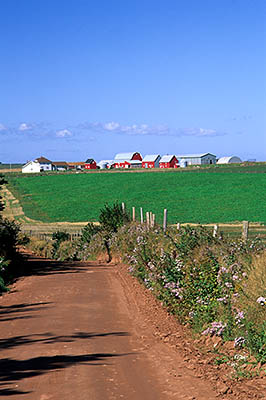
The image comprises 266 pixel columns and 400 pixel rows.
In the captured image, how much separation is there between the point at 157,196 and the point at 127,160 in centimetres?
9806

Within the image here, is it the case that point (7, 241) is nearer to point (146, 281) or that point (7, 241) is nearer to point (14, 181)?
point (146, 281)

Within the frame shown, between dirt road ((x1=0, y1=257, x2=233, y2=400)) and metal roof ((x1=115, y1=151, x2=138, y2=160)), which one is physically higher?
metal roof ((x1=115, y1=151, x2=138, y2=160))

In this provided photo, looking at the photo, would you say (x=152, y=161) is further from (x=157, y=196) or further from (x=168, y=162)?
(x=157, y=196)

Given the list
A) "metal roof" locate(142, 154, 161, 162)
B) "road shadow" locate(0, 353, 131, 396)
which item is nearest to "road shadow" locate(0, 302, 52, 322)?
"road shadow" locate(0, 353, 131, 396)

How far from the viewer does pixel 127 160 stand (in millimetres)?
179500

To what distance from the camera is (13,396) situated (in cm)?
716

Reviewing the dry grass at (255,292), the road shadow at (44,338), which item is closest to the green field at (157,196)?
the dry grass at (255,292)

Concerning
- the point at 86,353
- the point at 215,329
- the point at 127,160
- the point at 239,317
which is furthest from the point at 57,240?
the point at 127,160

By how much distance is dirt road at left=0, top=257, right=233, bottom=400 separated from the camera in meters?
7.43

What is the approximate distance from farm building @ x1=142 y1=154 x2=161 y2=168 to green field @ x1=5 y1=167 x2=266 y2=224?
169ft

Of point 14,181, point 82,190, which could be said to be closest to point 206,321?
point 82,190

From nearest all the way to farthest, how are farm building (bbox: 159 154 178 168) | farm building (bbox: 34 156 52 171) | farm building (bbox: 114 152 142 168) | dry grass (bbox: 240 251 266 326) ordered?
dry grass (bbox: 240 251 266 326)
farm building (bbox: 159 154 178 168)
farm building (bbox: 114 152 142 168)
farm building (bbox: 34 156 52 171)

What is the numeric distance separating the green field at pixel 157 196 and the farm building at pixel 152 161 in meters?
51.4

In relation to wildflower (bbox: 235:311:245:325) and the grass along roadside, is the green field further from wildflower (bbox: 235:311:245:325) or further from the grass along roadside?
wildflower (bbox: 235:311:245:325)
